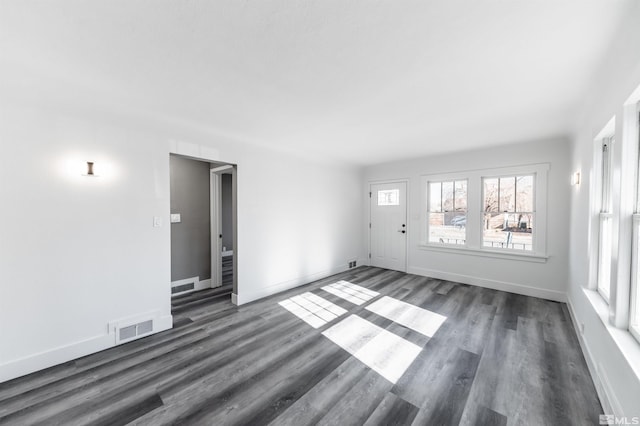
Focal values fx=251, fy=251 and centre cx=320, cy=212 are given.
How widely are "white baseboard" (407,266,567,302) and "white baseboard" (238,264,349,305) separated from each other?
172 centimetres

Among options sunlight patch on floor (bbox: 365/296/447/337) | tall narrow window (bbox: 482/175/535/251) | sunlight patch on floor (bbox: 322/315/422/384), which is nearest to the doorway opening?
sunlight patch on floor (bbox: 322/315/422/384)

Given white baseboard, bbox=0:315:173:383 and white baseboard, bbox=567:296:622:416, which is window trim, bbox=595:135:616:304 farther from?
white baseboard, bbox=0:315:173:383

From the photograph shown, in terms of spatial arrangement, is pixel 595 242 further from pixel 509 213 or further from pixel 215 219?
pixel 215 219

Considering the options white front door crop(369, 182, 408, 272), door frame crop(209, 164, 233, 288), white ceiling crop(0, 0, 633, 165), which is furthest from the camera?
white front door crop(369, 182, 408, 272)

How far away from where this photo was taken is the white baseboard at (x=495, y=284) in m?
3.84

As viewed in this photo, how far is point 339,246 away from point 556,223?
3.66 m

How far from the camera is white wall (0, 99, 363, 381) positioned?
7.11 ft

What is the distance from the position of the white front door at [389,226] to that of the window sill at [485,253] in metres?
0.53

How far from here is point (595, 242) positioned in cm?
237

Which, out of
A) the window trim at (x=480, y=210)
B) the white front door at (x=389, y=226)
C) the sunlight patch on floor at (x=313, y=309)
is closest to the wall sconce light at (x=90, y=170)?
the sunlight patch on floor at (x=313, y=309)

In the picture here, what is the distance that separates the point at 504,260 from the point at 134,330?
5422mm

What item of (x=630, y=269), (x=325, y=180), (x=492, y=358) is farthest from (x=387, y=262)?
(x=630, y=269)

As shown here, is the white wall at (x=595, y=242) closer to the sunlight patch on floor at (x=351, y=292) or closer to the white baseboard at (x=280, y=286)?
the sunlight patch on floor at (x=351, y=292)

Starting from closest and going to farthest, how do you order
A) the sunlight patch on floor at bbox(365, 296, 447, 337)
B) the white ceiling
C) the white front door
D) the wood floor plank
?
1. the white ceiling
2. the wood floor plank
3. the sunlight patch on floor at bbox(365, 296, 447, 337)
4. the white front door
